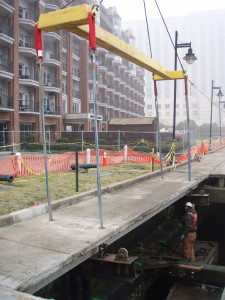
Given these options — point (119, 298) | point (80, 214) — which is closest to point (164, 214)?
point (119, 298)

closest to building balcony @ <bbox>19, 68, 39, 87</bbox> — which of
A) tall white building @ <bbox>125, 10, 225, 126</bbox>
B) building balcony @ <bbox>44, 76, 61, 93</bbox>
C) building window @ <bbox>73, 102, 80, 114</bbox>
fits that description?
building balcony @ <bbox>44, 76, 61, 93</bbox>

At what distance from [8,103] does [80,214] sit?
90.7 ft

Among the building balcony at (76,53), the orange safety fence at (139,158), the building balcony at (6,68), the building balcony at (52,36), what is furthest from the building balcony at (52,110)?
the orange safety fence at (139,158)

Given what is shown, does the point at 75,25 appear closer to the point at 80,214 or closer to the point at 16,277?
the point at 80,214

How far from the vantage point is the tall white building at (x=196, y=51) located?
95125mm

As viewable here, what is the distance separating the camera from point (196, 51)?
102375 mm

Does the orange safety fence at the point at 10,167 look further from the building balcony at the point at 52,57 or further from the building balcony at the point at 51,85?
the building balcony at the point at 52,57

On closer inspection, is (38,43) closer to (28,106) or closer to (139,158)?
(139,158)

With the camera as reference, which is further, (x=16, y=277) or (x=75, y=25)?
(x=75, y=25)

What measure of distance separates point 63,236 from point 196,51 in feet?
346

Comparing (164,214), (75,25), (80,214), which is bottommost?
(164,214)

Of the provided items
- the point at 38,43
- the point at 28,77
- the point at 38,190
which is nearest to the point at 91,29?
the point at 38,43

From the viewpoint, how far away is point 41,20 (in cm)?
602

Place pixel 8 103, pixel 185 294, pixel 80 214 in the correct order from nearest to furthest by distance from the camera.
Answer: pixel 80 214 < pixel 185 294 < pixel 8 103
